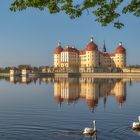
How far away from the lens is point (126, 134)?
12.5 meters

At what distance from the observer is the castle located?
97.6m

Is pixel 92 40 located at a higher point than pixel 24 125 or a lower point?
higher

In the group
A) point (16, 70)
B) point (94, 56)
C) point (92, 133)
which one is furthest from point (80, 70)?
point (92, 133)

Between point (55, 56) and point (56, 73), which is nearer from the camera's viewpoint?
point (56, 73)

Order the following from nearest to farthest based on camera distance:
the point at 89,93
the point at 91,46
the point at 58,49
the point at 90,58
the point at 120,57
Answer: the point at 89,93 < the point at 90,58 < the point at 91,46 < the point at 120,57 < the point at 58,49

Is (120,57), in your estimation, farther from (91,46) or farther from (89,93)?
(89,93)

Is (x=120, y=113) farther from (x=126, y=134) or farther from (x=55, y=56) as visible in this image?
(x=55, y=56)

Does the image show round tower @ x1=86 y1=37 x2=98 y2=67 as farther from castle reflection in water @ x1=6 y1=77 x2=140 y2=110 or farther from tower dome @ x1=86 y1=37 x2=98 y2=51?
→ castle reflection in water @ x1=6 y1=77 x2=140 y2=110

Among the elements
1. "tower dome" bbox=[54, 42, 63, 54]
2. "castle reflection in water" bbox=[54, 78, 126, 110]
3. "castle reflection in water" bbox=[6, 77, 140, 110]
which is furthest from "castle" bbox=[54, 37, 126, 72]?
"castle reflection in water" bbox=[54, 78, 126, 110]

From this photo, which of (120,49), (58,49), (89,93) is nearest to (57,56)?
(58,49)

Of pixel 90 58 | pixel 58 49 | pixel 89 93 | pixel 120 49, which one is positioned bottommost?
pixel 89 93

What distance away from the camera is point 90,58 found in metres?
97.4

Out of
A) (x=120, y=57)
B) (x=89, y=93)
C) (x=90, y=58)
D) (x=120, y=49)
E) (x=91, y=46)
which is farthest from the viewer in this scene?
(x=120, y=49)

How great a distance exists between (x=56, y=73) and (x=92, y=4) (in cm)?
9046
